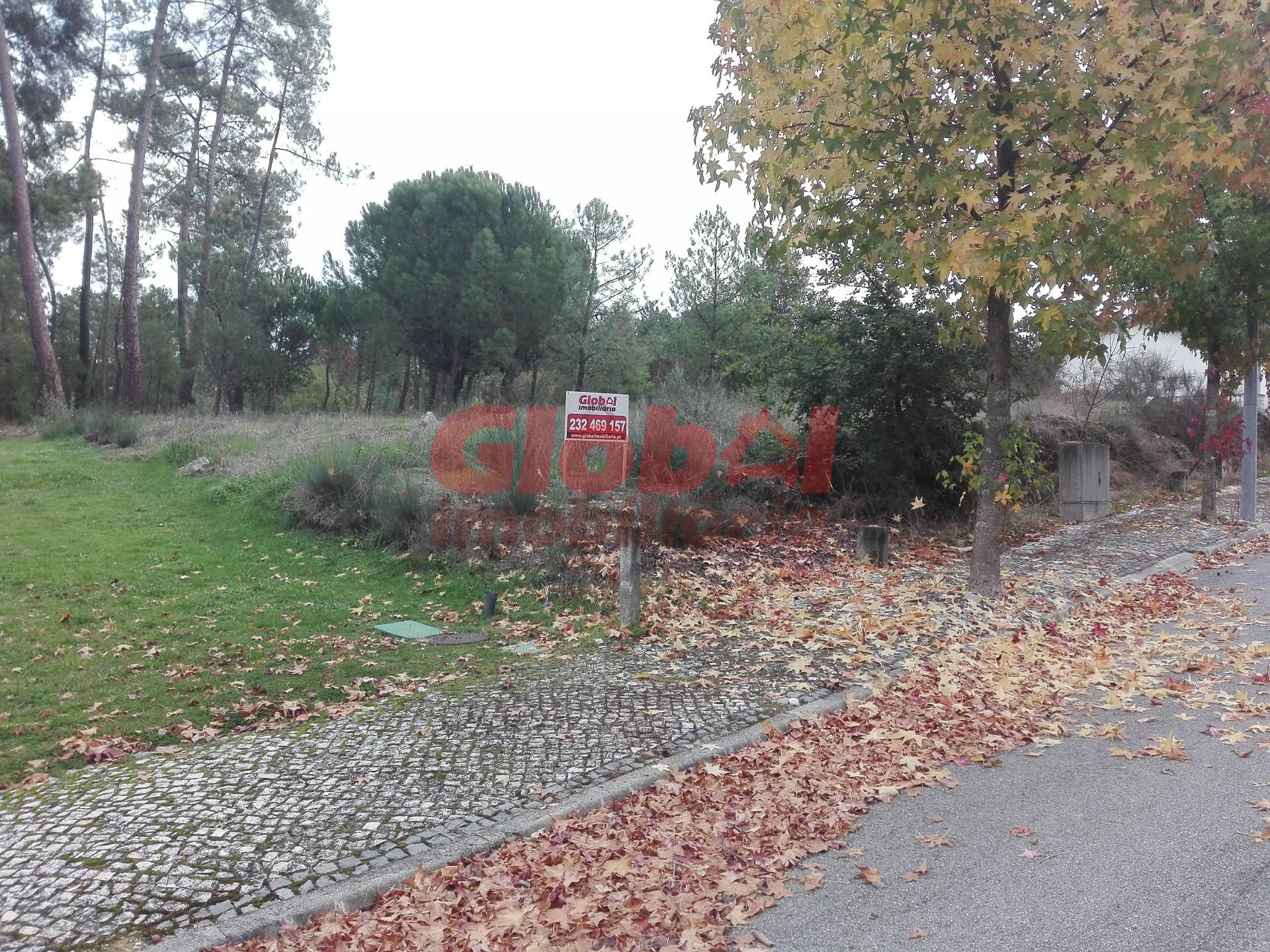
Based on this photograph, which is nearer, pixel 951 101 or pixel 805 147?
pixel 805 147

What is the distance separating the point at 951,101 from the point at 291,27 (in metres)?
26.6

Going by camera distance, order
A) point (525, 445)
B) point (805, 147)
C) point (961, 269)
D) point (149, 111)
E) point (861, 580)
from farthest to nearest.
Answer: point (149, 111)
point (525, 445)
point (861, 580)
point (805, 147)
point (961, 269)

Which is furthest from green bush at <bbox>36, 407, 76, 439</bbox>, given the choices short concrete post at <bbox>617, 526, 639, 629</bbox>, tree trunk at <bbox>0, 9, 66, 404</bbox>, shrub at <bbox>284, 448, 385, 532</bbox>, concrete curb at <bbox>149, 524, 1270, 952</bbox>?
concrete curb at <bbox>149, 524, 1270, 952</bbox>

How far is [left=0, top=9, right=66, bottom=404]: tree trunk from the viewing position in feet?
73.5

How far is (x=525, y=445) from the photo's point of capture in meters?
12.0

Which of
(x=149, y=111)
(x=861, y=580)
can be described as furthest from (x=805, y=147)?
(x=149, y=111)

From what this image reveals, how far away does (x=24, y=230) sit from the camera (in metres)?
23.4

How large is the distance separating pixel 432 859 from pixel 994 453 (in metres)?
7.23

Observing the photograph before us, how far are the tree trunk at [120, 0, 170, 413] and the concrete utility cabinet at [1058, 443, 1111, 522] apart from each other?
2331 centimetres

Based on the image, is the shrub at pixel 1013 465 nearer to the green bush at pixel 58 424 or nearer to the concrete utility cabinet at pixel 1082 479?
the concrete utility cabinet at pixel 1082 479

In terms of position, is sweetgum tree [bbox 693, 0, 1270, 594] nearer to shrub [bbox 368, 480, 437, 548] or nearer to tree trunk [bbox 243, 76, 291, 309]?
shrub [bbox 368, 480, 437, 548]

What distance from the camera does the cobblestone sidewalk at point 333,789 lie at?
3635 millimetres

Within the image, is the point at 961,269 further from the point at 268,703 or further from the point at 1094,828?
the point at 268,703

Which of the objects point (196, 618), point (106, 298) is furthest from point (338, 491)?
point (106, 298)
